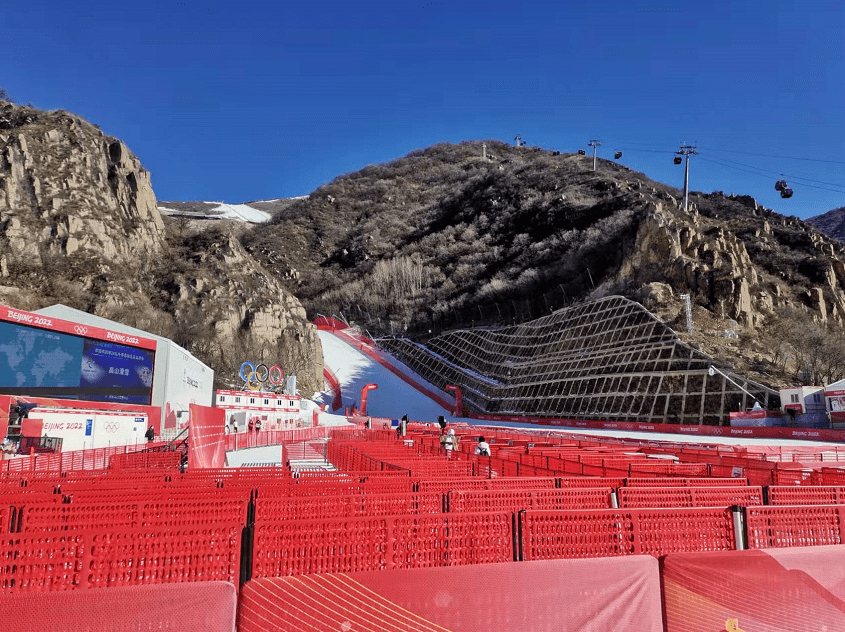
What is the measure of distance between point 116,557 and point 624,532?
406 centimetres

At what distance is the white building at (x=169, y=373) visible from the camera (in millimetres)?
32438

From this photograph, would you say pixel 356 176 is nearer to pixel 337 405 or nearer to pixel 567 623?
pixel 337 405

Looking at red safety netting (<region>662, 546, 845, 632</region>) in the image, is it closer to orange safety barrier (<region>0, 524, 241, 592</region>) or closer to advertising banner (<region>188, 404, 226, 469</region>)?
orange safety barrier (<region>0, 524, 241, 592</region>)

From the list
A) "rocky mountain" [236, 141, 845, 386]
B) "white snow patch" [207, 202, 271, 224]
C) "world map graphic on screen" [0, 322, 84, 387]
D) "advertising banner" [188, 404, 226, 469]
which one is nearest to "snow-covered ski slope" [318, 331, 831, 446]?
"rocky mountain" [236, 141, 845, 386]

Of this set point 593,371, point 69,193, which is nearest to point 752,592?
point 593,371

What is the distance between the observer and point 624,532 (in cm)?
536

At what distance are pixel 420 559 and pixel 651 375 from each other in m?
41.8

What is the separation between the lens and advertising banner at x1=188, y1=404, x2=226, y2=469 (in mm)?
14758

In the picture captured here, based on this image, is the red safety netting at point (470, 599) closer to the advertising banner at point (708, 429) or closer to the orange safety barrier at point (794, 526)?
the orange safety barrier at point (794, 526)

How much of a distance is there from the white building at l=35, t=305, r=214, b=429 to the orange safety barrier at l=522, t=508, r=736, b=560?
98.6 feet

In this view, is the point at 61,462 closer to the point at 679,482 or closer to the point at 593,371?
the point at 679,482

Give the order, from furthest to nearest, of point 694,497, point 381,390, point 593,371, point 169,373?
point 381,390 < point 593,371 < point 169,373 < point 694,497

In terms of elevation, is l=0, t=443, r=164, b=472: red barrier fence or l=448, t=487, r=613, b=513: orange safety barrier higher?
l=448, t=487, r=613, b=513: orange safety barrier

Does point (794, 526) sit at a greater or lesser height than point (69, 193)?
lesser
